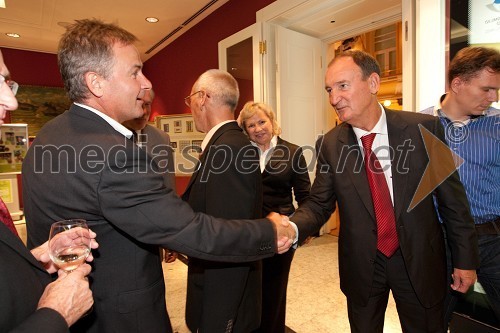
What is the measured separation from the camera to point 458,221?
1.43m

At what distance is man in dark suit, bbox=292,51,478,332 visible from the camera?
1.39m

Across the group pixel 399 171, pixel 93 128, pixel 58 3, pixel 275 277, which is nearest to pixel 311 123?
pixel 275 277

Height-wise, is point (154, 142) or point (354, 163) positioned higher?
point (154, 142)

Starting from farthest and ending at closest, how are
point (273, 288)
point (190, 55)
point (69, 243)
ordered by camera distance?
point (190, 55)
point (273, 288)
point (69, 243)

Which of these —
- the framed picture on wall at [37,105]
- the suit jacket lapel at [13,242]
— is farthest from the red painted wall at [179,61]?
the suit jacket lapel at [13,242]

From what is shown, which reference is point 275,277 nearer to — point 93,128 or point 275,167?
point 275,167

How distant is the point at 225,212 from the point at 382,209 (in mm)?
732

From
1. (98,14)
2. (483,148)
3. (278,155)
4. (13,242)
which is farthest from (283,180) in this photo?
(98,14)

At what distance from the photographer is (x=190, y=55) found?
5844 millimetres

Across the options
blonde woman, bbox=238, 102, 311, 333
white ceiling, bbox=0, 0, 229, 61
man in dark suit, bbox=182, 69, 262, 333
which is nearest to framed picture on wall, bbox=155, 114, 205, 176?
white ceiling, bbox=0, 0, 229, 61

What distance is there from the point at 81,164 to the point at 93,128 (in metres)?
0.14

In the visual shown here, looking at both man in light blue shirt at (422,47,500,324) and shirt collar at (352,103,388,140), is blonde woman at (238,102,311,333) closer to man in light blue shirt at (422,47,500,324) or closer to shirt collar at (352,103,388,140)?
shirt collar at (352,103,388,140)

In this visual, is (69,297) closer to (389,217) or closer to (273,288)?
(389,217)

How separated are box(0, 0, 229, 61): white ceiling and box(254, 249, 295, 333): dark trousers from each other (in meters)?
3.99
